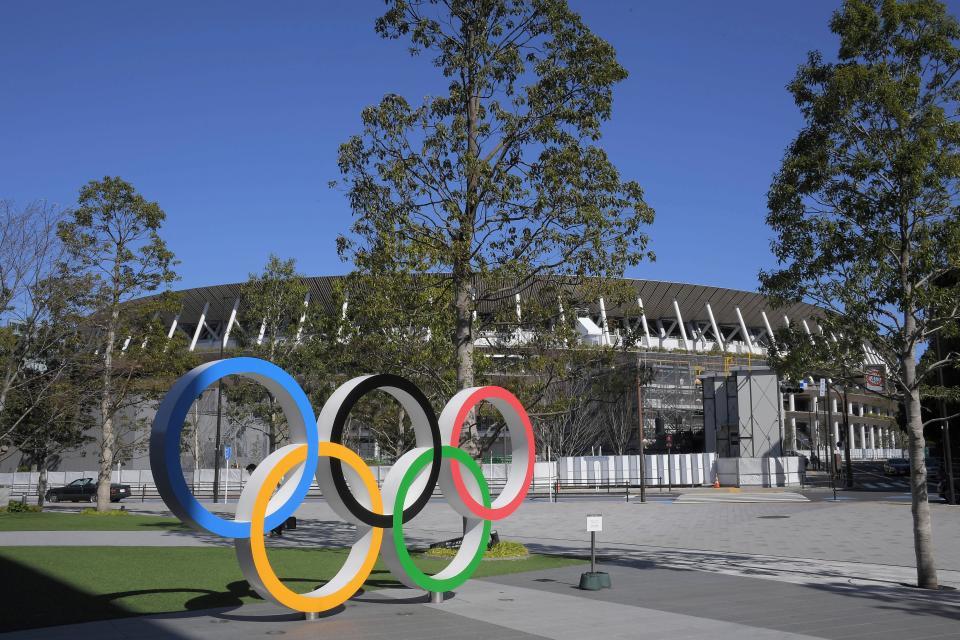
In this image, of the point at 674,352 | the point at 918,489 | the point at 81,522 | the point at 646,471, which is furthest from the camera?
the point at 674,352

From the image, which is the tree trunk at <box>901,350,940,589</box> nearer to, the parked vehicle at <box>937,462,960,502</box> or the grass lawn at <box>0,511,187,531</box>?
the grass lawn at <box>0,511,187,531</box>

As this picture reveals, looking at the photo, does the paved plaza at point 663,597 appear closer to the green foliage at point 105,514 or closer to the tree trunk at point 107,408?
the green foliage at point 105,514

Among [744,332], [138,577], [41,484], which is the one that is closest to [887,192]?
[138,577]

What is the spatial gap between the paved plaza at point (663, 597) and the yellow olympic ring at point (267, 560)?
0.92 ft

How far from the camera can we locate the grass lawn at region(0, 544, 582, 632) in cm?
1027

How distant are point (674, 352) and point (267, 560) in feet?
213

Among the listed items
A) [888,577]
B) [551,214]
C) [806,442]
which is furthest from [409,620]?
[806,442]

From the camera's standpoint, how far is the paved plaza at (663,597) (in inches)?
361

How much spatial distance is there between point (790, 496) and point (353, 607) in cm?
3120

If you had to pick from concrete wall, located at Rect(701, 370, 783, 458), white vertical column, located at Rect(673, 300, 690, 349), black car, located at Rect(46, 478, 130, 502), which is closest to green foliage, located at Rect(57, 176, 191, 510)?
black car, located at Rect(46, 478, 130, 502)

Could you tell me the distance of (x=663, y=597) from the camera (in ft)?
38.2

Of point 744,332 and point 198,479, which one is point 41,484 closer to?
point 198,479

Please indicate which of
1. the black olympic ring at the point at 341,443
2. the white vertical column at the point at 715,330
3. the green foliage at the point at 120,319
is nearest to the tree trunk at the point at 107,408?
the green foliage at the point at 120,319

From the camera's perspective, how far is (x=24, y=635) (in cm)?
866
